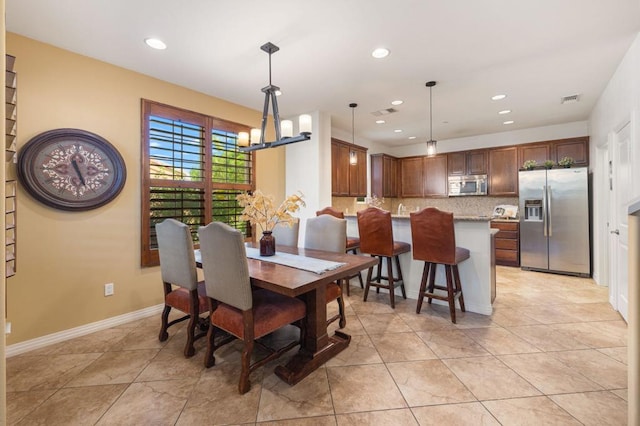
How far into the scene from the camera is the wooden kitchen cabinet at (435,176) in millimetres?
6387

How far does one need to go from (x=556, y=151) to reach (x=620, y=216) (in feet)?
8.48

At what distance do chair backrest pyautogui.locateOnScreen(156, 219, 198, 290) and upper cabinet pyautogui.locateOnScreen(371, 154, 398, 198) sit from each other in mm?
Answer: 4820

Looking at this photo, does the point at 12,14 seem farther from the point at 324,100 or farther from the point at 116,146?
the point at 324,100

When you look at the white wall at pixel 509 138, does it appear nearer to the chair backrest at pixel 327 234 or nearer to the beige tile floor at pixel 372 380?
the beige tile floor at pixel 372 380

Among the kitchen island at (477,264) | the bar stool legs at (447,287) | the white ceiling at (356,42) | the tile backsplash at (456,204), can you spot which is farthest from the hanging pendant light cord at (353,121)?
the bar stool legs at (447,287)

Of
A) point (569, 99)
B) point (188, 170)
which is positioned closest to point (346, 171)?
point (188, 170)

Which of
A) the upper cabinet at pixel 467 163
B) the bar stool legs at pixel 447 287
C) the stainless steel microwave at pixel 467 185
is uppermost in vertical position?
the upper cabinet at pixel 467 163

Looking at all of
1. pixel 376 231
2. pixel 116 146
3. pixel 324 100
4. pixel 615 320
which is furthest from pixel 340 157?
pixel 615 320

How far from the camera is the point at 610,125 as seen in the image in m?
3.42

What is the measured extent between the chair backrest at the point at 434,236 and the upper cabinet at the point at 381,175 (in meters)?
3.41

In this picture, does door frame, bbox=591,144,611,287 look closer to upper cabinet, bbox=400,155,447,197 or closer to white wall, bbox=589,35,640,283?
white wall, bbox=589,35,640,283

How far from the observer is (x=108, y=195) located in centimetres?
290

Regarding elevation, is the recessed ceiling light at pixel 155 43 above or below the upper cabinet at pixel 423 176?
above

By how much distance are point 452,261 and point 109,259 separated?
11.5ft
